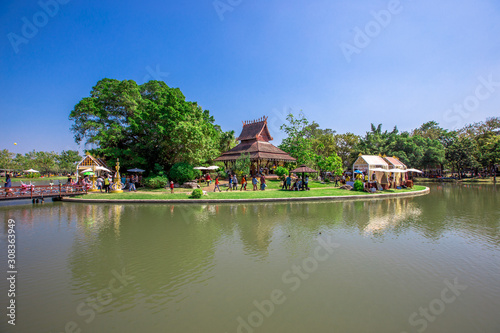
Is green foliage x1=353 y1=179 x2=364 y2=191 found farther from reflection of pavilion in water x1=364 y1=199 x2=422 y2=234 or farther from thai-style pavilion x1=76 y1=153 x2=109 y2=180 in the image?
thai-style pavilion x1=76 y1=153 x2=109 y2=180

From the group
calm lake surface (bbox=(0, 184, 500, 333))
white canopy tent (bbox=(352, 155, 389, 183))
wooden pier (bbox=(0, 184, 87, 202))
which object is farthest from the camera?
white canopy tent (bbox=(352, 155, 389, 183))

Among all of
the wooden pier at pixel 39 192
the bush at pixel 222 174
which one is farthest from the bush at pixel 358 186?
the wooden pier at pixel 39 192

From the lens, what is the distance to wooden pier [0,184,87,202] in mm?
17641

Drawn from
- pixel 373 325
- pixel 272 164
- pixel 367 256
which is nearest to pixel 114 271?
pixel 373 325

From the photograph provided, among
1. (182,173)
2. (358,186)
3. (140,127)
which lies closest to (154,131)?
(140,127)

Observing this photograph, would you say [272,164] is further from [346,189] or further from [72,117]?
[72,117]

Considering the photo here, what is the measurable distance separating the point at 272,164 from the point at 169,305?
105 feet

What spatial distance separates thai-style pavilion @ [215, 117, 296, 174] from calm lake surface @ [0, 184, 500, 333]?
20.9 meters

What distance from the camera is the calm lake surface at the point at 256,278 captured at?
4.49m

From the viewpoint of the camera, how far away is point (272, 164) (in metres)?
36.5

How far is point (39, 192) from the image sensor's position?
19094mm

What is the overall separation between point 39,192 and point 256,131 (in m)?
25.1

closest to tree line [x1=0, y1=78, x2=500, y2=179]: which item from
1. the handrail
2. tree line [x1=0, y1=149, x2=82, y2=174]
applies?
the handrail

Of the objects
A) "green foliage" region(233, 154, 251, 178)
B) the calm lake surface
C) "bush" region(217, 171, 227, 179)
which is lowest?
the calm lake surface
